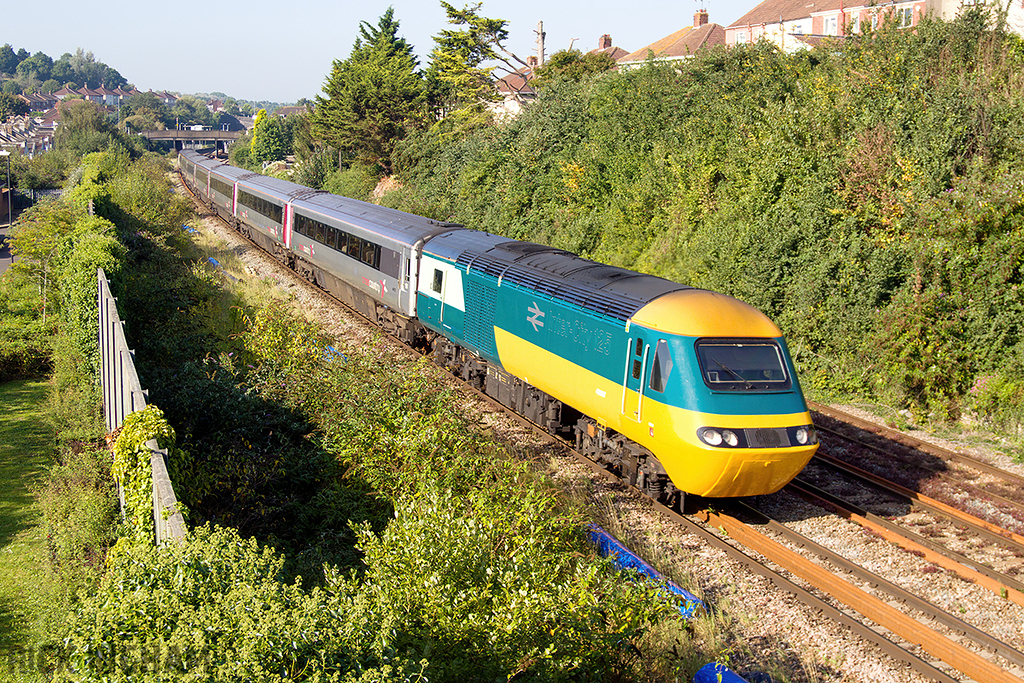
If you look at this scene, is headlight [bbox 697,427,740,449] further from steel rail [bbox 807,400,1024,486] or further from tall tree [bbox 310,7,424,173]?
tall tree [bbox 310,7,424,173]

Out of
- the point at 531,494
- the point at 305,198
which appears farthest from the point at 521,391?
the point at 305,198

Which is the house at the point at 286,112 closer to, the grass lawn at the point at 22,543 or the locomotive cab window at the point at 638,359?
the grass lawn at the point at 22,543

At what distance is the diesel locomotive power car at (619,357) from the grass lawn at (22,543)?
6.98 metres

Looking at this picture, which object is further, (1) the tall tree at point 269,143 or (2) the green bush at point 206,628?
(1) the tall tree at point 269,143

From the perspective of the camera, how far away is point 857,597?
828 centimetres

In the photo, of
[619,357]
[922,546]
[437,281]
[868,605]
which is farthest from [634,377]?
[437,281]

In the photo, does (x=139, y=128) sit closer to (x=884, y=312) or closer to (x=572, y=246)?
(x=572, y=246)

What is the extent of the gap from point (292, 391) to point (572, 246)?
1517 centimetres

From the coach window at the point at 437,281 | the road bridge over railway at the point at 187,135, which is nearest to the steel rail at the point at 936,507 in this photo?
the coach window at the point at 437,281

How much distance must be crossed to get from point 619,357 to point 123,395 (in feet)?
22.0

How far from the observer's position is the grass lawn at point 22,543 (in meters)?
7.43

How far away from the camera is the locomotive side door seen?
32.0 feet

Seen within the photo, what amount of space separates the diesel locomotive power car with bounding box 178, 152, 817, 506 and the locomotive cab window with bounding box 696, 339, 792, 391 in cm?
1

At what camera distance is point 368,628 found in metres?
4.73
